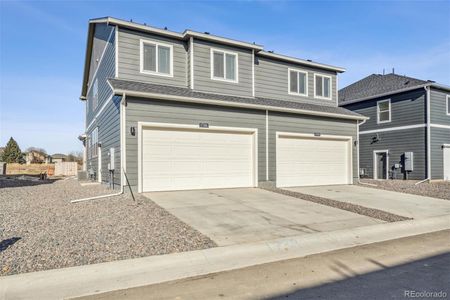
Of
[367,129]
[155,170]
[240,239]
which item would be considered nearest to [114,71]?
[155,170]

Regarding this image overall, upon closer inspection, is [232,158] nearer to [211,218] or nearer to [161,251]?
[211,218]

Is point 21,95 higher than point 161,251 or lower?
higher

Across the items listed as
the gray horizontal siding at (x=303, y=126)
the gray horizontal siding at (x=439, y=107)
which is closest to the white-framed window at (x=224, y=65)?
the gray horizontal siding at (x=303, y=126)

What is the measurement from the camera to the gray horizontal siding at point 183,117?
10047 mm

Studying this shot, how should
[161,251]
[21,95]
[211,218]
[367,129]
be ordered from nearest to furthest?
[161,251] → [211,218] → [21,95] → [367,129]

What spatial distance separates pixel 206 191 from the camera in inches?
429

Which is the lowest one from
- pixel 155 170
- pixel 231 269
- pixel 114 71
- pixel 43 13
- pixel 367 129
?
pixel 231 269

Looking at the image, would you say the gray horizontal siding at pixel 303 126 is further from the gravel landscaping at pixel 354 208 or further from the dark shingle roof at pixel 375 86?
the dark shingle roof at pixel 375 86

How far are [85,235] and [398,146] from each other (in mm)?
18379

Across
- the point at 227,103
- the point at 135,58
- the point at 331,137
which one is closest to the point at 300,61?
the point at 331,137

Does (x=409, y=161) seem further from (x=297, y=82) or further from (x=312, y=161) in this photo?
(x=297, y=82)

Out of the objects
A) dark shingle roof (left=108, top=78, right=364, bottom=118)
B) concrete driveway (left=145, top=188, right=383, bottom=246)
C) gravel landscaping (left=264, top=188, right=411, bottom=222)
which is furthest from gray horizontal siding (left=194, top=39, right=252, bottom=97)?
gravel landscaping (left=264, top=188, right=411, bottom=222)

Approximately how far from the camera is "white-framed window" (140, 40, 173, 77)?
39.0 feet

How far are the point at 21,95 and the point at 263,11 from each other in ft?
51.2
